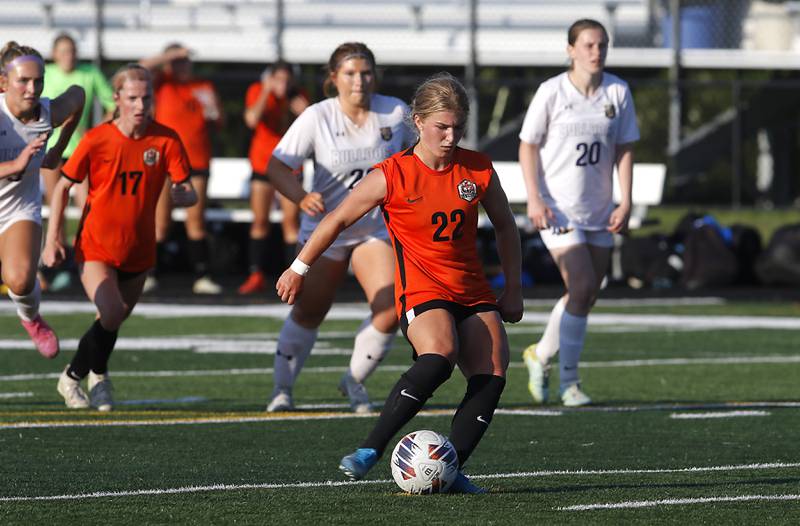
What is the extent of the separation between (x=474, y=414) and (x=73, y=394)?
359 cm

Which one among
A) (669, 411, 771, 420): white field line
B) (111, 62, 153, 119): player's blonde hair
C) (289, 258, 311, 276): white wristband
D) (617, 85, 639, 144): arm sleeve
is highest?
(111, 62, 153, 119): player's blonde hair

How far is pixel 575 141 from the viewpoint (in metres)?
9.63

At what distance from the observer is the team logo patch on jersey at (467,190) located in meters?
6.45

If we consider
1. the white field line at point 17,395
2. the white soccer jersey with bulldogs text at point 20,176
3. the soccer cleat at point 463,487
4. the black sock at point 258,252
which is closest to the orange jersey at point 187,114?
the black sock at point 258,252

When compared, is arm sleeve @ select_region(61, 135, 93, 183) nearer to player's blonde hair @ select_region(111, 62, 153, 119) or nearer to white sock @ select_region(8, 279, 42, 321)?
player's blonde hair @ select_region(111, 62, 153, 119)

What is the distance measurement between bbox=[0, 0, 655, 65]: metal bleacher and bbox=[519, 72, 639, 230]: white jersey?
544 inches

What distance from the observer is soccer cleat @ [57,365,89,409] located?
9188 mm

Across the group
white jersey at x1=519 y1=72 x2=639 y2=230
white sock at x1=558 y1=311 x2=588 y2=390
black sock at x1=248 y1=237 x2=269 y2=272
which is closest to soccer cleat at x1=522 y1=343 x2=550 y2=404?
white sock at x1=558 y1=311 x2=588 y2=390

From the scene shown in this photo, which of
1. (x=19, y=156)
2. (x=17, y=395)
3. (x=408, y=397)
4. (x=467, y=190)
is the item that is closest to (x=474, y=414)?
(x=408, y=397)

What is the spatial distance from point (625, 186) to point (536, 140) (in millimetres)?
584

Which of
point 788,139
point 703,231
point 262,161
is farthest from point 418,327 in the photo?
point 788,139

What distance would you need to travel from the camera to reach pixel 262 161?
54.9 ft

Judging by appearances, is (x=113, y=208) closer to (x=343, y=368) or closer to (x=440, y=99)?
(x=343, y=368)

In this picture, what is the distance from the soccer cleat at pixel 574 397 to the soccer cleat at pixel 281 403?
5.23 ft
